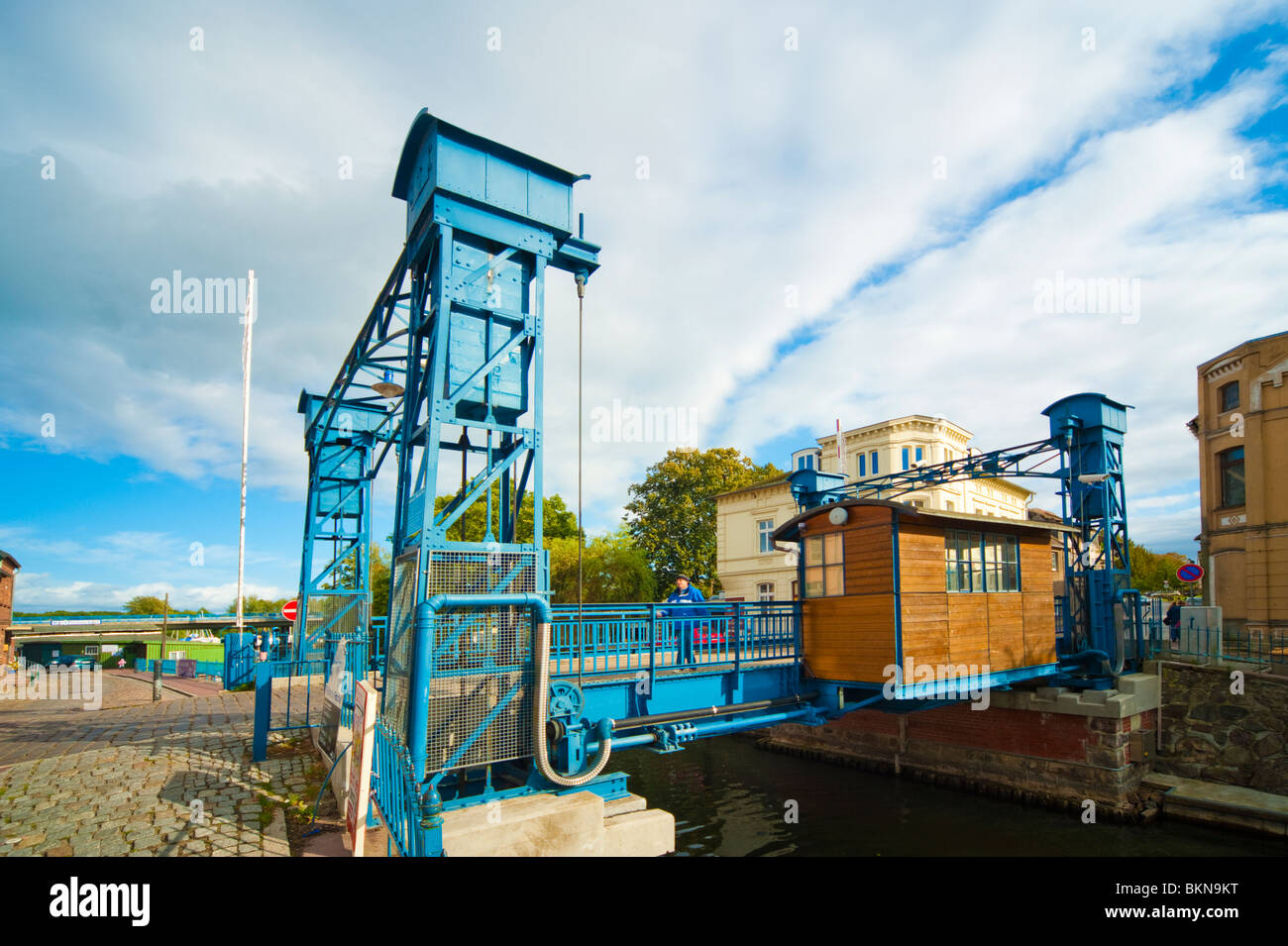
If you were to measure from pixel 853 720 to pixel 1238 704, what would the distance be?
8.51 meters

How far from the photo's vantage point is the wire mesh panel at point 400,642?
7.48 metres

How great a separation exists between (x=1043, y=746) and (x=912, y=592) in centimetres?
741

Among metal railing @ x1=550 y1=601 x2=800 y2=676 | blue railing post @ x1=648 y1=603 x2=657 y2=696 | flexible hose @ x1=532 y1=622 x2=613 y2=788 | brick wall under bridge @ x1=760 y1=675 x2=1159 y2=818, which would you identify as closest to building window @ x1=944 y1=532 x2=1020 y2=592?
metal railing @ x1=550 y1=601 x2=800 y2=676

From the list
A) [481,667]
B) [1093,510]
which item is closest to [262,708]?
[481,667]

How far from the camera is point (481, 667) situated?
766 centimetres

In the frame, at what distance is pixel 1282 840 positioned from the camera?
12.6 meters

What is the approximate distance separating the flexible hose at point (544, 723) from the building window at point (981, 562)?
7.23 meters

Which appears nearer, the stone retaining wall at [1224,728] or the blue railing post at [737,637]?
the blue railing post at [737,637]

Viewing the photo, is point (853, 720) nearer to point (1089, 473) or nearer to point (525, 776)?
point (1089, 473)

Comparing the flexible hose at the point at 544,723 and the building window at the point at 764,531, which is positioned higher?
the building window at the point at 764,531

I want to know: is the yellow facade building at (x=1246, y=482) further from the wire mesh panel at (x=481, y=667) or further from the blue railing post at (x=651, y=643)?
the wire mesh panel at (x=481, y=667)

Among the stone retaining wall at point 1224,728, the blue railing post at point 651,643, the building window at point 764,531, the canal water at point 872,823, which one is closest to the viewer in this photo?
the blue railing post at point 651,643

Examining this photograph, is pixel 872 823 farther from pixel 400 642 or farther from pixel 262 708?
pixel 262 708

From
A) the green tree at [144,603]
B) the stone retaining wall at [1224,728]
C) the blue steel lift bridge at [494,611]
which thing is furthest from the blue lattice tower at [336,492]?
the green tree at [144,603]
